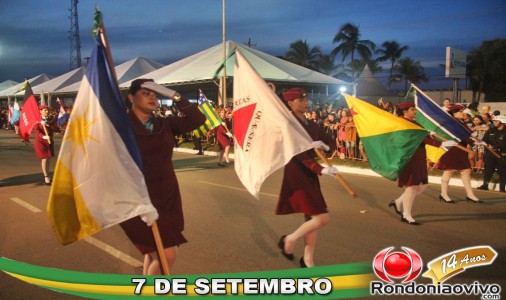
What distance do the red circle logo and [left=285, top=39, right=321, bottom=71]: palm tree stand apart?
45.8m

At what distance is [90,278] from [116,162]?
1.89 m

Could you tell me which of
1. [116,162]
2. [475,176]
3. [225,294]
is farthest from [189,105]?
[475,176]

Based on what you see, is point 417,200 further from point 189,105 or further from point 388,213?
point 189,105

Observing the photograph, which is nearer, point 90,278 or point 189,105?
point 189,105

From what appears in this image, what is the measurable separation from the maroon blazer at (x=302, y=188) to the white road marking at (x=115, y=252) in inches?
70.8

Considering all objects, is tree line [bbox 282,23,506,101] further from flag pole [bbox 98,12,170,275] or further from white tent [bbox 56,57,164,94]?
flag pole [bbox 98,12,170,275]

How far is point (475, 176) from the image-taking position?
10.2m

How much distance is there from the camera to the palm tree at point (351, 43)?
1762 inches

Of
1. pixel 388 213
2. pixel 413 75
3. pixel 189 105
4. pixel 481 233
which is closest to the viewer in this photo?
pixel 189 105

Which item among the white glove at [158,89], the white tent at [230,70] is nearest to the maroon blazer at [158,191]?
the white glove at [158,89]

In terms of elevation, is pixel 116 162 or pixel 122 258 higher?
pixel 116 162

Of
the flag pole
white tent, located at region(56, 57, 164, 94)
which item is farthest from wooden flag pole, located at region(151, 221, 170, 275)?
white tent, located at region(56, 57, 164, 94)

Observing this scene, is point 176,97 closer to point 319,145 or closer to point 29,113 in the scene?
point 319,145

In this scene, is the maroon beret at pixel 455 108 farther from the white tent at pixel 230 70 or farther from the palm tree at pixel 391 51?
the palm tree at pixel 391 51
